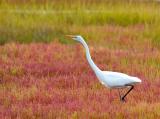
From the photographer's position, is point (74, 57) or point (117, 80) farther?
point (74, 57)

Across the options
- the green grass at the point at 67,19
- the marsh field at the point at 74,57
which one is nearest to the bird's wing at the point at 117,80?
→ the marsh field at the point at 74,57

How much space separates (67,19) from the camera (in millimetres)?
17203

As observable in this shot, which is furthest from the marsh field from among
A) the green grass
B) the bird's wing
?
the bird's wing

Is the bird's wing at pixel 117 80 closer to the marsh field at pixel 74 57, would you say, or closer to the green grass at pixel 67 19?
the marsh field at pixel 74 57

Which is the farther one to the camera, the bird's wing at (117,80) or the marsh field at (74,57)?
the bird's wing at (117,80)

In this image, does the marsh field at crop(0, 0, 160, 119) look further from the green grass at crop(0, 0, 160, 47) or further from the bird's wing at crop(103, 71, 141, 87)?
the bird's wing at crop(103, 71, 141, 87)

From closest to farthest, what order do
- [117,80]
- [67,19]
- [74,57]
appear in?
[117,80]
[74,57]
[67,19]

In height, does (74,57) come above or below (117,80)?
below

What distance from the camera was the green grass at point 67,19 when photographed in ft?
49.5

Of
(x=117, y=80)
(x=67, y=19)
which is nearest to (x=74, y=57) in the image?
(x=117, y=80)

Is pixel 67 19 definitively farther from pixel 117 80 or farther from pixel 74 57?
pixel 117 80

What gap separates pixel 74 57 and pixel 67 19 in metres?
4.73

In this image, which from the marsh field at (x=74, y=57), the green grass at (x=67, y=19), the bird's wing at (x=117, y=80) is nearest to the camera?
the marsh field at (x=74, y=57)

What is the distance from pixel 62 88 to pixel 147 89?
123 centimetres
